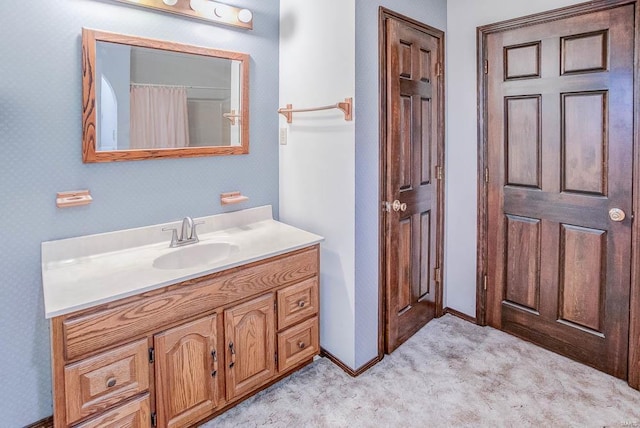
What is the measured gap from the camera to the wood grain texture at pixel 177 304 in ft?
4.44

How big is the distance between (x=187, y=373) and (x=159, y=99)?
51.3 inches

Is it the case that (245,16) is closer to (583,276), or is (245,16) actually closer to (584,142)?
(584,142)

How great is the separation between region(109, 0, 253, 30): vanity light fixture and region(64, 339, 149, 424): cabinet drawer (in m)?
1.54

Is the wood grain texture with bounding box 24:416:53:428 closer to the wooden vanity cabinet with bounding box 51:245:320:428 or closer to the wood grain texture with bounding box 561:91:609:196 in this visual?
the wooden vanity cabinet with bounding box 51:245:320:428

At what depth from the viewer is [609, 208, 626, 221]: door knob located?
2.03m

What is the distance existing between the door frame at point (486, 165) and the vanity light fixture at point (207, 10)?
1480 millimetres

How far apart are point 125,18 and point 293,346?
179cm

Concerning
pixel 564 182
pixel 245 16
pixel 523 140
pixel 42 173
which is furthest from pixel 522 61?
pixel 42 173

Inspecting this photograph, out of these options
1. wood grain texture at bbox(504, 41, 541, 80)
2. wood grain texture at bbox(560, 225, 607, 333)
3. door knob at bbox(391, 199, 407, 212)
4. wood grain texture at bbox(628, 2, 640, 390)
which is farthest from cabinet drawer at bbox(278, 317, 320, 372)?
wood grain texture at bbox(504, 41, 541, 80)

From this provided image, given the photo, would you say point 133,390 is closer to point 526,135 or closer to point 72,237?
point 72,237

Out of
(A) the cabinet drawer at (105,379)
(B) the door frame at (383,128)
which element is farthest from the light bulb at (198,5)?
(A) the cabinet drawer at (105,379)

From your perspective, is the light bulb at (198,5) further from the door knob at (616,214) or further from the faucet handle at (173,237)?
the door knob at (616,214)

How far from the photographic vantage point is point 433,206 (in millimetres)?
2676

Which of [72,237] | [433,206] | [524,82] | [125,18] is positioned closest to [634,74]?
[524,82]
